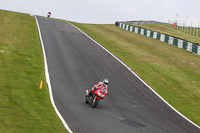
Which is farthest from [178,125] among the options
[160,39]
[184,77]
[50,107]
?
[160,39]

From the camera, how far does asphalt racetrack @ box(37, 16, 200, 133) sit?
1547 centimetres

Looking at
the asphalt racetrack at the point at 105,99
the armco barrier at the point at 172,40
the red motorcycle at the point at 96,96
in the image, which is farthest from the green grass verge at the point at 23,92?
the armco barrier at the point at 172,40

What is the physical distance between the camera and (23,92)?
18.2 m

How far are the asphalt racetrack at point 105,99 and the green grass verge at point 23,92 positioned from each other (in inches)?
31.9

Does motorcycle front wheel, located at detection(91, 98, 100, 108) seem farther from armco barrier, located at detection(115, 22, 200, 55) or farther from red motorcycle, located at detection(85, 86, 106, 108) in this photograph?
armco barrier, located at detection(115, 22, 200, 55)

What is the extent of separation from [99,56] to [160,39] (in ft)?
75.1

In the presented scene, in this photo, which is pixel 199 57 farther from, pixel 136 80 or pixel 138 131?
pixel 138 131

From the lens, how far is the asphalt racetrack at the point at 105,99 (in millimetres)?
15469

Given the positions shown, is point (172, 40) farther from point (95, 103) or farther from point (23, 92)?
point (23, 92)

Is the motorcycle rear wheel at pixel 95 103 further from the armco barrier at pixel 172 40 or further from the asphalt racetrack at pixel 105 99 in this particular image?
the armco barrier at pixel 172 40

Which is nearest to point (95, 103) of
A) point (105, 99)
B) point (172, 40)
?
point (105, 99)

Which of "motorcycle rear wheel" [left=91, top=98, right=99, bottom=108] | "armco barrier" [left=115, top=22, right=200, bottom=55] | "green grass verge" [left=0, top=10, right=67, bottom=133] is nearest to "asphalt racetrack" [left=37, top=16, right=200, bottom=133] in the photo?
"motorcycle rear wheel" [left=91, top=98, right=99, bottom=108]

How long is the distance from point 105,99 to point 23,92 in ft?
16.1

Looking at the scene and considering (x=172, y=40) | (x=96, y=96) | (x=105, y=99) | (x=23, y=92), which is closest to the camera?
(x=96, y=96)
